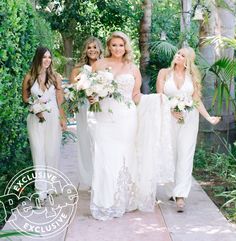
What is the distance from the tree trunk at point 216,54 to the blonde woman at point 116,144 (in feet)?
13.1

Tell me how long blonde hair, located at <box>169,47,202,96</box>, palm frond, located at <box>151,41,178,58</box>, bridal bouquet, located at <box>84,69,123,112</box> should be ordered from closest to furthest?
bridal bouquet, located at <box>84,69,123,112</box>
long blonde hair, located at <box>169,47,202,96</box>
palm frond, located at <box>151,41,178,58</box>

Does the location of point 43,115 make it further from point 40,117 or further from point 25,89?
point 25,89

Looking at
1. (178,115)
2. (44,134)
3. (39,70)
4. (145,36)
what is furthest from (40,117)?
(145,36)

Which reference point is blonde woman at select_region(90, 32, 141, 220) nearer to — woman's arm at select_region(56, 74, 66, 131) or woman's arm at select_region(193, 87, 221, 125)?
woman's arm at select_region(56, 74, 66, 131)

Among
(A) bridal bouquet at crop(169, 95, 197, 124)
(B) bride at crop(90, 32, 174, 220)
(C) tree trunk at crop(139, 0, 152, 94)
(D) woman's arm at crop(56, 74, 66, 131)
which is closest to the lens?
(B) bride at crop(90, 32, 174, 220)

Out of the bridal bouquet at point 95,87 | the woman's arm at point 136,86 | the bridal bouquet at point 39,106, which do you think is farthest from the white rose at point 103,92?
the bridal bouquet at point 39,106

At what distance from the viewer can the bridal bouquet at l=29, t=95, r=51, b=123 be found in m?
6.08

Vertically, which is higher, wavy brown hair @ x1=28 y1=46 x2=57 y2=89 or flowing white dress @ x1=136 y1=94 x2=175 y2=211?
wavy brown hair @ x1=28 y1=46 x2=57 y2=89

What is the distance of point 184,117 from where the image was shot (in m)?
6.27

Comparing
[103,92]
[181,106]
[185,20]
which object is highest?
[185,20]

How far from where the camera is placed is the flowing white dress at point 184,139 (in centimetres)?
622

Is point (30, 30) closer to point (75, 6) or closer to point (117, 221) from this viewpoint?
point (117, 221)

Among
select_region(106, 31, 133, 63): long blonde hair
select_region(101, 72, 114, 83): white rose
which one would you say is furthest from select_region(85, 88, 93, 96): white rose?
select_region(106, 31, 133, 63): long blonde hair

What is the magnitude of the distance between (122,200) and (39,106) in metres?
1.59
